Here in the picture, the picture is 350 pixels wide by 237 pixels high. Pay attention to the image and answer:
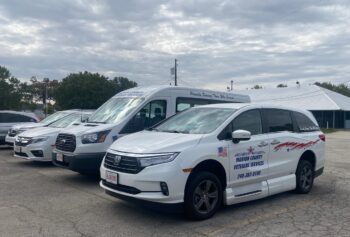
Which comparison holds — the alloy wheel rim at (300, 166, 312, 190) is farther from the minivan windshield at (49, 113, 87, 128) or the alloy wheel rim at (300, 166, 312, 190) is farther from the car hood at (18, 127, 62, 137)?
the minivan windshield at (49, 113, 87, 128)

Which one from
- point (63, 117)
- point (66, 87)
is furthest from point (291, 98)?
point (63, 117)

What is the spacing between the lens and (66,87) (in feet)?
209

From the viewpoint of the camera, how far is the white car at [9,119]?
16.3 meters

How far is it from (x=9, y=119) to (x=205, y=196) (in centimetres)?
1334

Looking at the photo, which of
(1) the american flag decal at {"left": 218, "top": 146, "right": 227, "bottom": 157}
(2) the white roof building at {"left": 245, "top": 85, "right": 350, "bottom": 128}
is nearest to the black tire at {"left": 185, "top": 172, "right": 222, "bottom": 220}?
(1) the american flag decal at {"left": 218, "top": 146, "right": 227, "bottom": 157}

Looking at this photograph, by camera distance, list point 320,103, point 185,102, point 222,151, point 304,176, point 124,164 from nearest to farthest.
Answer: point 124,164, point 222,151, point 304,176, point 185,102, point 320,103

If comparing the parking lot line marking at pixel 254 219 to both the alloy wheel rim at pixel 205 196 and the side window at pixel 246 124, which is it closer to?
the alloy wheel rim at pixel 205 196

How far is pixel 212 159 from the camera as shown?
19.6 ft

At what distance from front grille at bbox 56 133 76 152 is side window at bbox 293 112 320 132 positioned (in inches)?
188

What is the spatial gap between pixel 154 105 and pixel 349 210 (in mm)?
4791

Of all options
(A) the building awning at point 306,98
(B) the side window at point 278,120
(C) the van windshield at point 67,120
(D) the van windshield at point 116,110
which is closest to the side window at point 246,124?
(B) the side window at point 278,120

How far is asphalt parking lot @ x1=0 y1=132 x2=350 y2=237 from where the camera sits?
17.8 ft

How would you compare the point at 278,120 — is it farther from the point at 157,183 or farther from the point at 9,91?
Answer: the point at 9,91

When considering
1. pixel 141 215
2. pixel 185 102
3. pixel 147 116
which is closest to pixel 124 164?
pixel 141 215
